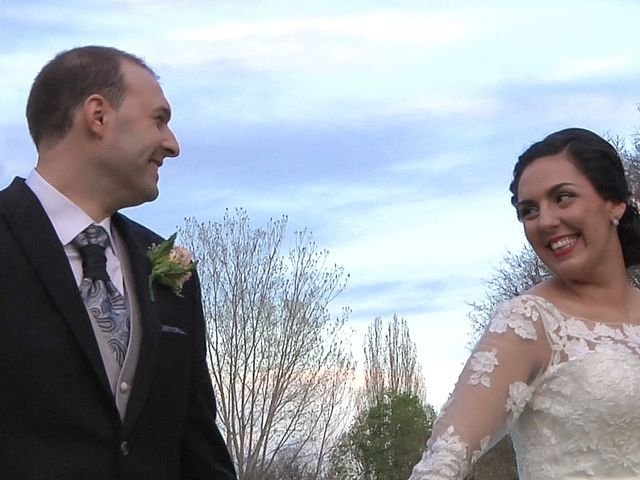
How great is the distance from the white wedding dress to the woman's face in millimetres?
176

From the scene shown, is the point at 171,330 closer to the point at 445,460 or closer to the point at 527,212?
the point at 445,460

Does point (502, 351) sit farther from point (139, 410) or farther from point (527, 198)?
point (139, 410)

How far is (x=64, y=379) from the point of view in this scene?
125 inches

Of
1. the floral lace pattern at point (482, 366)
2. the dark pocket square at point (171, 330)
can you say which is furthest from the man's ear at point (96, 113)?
the floral lace pattern at point (482, 366)

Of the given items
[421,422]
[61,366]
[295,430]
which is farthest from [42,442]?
[421,422]

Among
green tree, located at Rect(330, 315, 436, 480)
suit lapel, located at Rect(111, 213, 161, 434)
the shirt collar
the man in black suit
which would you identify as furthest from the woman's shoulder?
green tree, located at Rect(330, 315, 436, 480)

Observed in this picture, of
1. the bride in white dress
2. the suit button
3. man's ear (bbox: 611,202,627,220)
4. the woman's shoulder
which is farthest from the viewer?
man's ear (bbox: 611,202,627,220)

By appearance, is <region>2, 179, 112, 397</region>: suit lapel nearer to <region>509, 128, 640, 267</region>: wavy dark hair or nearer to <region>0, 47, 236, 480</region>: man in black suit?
<region>0, 47, 236, 480</region>: man in black suit

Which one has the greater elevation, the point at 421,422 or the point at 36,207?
the point at 421,422

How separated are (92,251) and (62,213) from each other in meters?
0.15

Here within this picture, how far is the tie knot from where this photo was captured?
3.41 meters

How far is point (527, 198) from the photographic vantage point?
12.8ft

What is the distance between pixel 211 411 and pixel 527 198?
4.04 ft

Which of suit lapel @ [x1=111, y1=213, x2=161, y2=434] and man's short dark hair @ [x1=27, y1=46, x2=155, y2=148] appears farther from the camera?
man's short dark hair @ [x1=27, y1=46, x2=155, y2=148]
